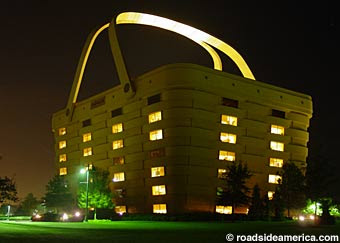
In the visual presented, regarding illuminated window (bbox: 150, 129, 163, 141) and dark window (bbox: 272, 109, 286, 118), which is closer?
illuminated window (bbox: 150, 129, 163, 141)

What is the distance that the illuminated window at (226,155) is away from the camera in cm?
7503

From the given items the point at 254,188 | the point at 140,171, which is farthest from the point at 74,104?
the point at 254,188

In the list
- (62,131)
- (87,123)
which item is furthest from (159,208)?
(62,131)

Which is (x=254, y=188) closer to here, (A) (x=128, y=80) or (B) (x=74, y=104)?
(A) (x=128, y=80)

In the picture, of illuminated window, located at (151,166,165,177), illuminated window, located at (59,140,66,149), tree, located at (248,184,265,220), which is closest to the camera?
tree, located at (248,184,265,220)

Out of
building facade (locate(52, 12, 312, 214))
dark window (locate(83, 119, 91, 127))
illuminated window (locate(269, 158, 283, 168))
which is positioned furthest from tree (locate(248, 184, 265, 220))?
dark window (locate(83, 119, 91, 127))

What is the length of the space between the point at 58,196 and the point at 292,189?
40.9m

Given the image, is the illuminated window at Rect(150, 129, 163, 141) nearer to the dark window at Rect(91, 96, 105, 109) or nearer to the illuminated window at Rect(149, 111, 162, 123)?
the illuminated window at Rect(149, 111, 162, 123)

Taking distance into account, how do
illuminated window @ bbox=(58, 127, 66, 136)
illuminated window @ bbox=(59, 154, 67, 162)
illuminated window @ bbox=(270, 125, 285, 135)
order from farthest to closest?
illuminated window @ bbox=(58, 127, 66, 136) → illuminated window @ bbox=(59, 154, 67, 162) → illuminated window @ bbox=(270, 125, 285, 135)

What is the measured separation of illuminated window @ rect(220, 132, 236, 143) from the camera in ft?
248

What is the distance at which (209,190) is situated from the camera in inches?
2864

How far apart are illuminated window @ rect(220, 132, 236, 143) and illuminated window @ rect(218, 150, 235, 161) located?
1892mm

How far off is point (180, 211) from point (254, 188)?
12.5 meters

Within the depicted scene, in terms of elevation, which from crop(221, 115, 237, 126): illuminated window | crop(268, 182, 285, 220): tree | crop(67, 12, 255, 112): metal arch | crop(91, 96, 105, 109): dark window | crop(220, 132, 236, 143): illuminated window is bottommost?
crop(268, 182, 285, 220): tree
